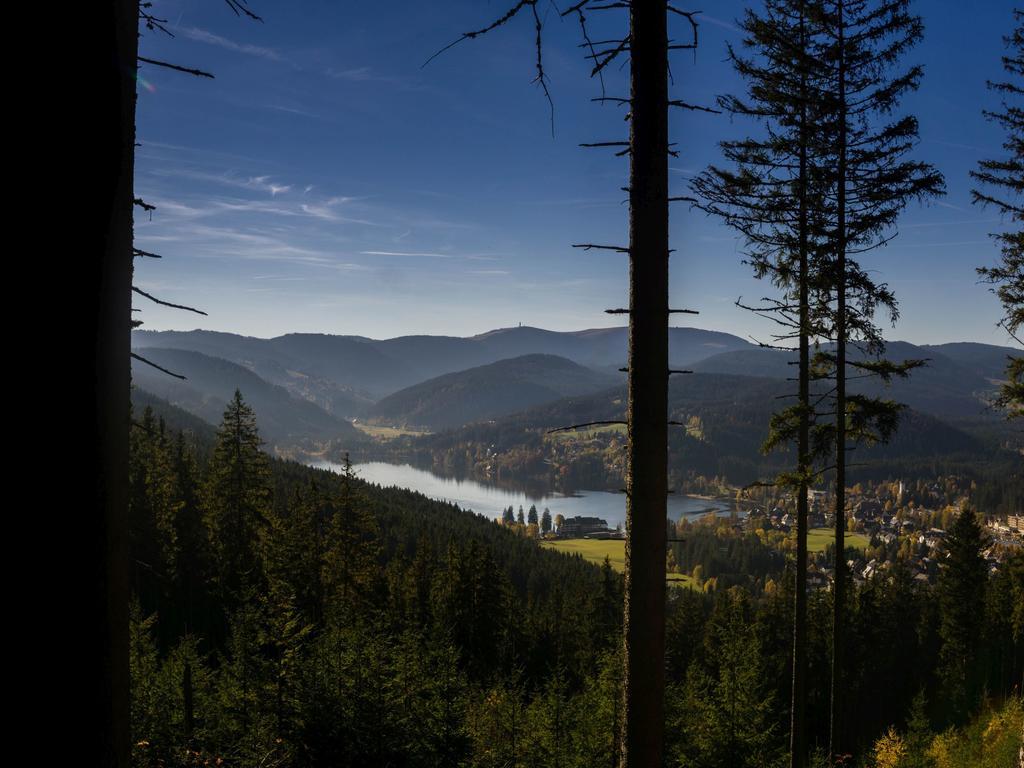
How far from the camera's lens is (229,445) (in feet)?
82.5

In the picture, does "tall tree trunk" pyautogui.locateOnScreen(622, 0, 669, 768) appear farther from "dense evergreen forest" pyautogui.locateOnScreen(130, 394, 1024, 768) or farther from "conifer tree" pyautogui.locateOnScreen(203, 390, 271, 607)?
"conifer tree" pyautogui.locateOnScreen(203, 390, 271, 607)

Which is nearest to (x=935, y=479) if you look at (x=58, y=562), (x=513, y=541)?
(x=513, y=541)

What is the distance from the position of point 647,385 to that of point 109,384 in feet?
11.3

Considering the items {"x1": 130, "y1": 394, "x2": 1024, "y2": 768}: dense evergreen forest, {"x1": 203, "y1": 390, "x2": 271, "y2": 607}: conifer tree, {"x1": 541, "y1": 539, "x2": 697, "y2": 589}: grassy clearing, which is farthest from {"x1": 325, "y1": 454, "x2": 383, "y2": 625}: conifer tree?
{"x1": 541, "y1": 539, "x2": 697, "y2": 589}: grassy clearing

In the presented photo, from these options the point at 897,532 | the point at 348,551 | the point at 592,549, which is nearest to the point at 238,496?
the point at 348,551

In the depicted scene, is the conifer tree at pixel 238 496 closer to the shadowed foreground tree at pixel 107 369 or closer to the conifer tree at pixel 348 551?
the conifer tree at pixel 348 551

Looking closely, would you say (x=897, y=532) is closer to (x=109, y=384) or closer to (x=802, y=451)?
(x=802, y=451)

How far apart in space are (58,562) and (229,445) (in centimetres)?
2624

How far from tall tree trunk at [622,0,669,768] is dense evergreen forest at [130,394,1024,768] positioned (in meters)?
3.17

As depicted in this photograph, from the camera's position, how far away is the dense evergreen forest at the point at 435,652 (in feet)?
46.9

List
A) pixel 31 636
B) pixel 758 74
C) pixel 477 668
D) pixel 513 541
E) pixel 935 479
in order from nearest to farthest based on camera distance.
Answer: pixel 31 636 < pixel 758 74 < pixel 477 668 < pixel 513 541 < pixel 935 479

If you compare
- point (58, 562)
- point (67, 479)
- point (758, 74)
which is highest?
point (758, 74)

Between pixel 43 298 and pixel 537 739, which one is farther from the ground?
pixel 43 298

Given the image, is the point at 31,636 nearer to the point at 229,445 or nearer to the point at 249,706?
the point at 249,706
